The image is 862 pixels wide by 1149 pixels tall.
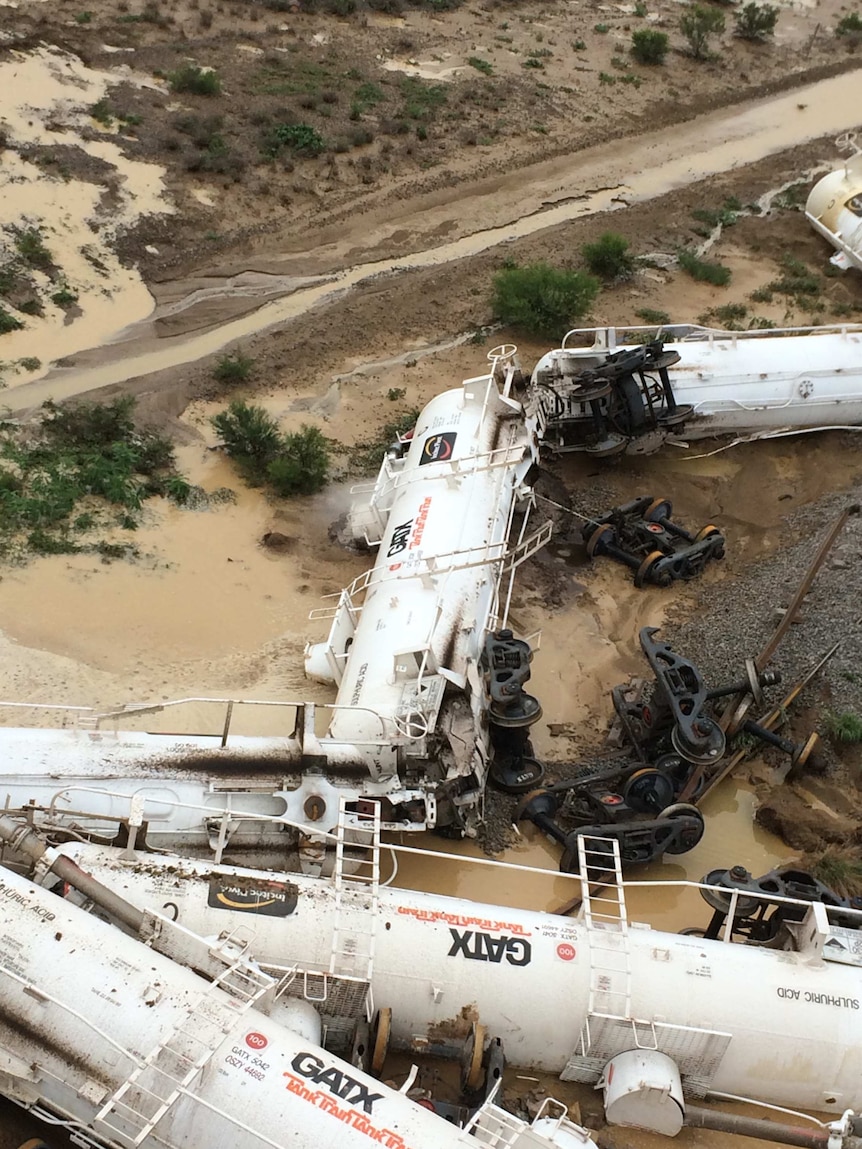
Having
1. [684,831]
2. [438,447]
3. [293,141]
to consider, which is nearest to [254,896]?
[684,831]

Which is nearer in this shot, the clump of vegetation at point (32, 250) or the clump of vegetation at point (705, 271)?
the clump of vegetation at point (32, 250)

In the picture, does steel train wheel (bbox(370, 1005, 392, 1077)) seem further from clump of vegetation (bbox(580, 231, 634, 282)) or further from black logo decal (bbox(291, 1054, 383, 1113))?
clump of vegetation (bbox(580, 231, 634, 282))

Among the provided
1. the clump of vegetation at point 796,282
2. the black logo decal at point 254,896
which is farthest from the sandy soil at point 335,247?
the black logo decal at point 254,896

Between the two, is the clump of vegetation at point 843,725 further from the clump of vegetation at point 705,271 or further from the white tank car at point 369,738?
the clump of vegetation at point 705,271

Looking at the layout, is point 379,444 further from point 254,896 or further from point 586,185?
point 586,185

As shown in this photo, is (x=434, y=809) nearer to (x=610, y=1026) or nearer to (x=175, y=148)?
(x=610, y=1026)

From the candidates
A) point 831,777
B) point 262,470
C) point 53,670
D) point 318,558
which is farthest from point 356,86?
point 831,777
